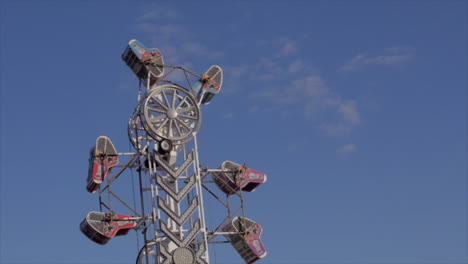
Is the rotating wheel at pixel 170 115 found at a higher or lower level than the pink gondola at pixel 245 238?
higher

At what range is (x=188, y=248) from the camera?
46.2 m

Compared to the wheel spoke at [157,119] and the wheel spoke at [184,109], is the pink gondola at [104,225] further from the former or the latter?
the wheel spoke at [184,109]

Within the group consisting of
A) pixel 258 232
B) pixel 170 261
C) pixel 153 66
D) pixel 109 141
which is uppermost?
pixel 153 66

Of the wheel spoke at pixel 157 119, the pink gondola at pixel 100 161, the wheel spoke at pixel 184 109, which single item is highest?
the wheel spoke at pixel 184 109

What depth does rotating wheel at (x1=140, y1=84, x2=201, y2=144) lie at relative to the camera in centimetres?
4809

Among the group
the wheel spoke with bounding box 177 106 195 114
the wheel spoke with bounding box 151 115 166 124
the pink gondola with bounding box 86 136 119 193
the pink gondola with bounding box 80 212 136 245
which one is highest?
the wheel spoke with bounding box 177 106 195 114

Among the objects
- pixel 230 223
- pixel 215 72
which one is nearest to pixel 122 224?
pixel 230 223

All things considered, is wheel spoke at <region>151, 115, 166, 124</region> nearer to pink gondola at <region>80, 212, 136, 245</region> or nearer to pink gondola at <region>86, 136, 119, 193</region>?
pink gondola at <region>86, 136, 119, 193</region>

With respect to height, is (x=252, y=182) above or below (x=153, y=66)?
below

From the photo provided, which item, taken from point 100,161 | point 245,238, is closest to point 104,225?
point 100,161

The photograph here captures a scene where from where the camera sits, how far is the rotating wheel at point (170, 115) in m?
48.1

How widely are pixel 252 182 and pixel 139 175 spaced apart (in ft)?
21.7

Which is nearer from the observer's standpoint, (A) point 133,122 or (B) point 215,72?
(A) point 133,122

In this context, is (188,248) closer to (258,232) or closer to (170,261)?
(170,261)
